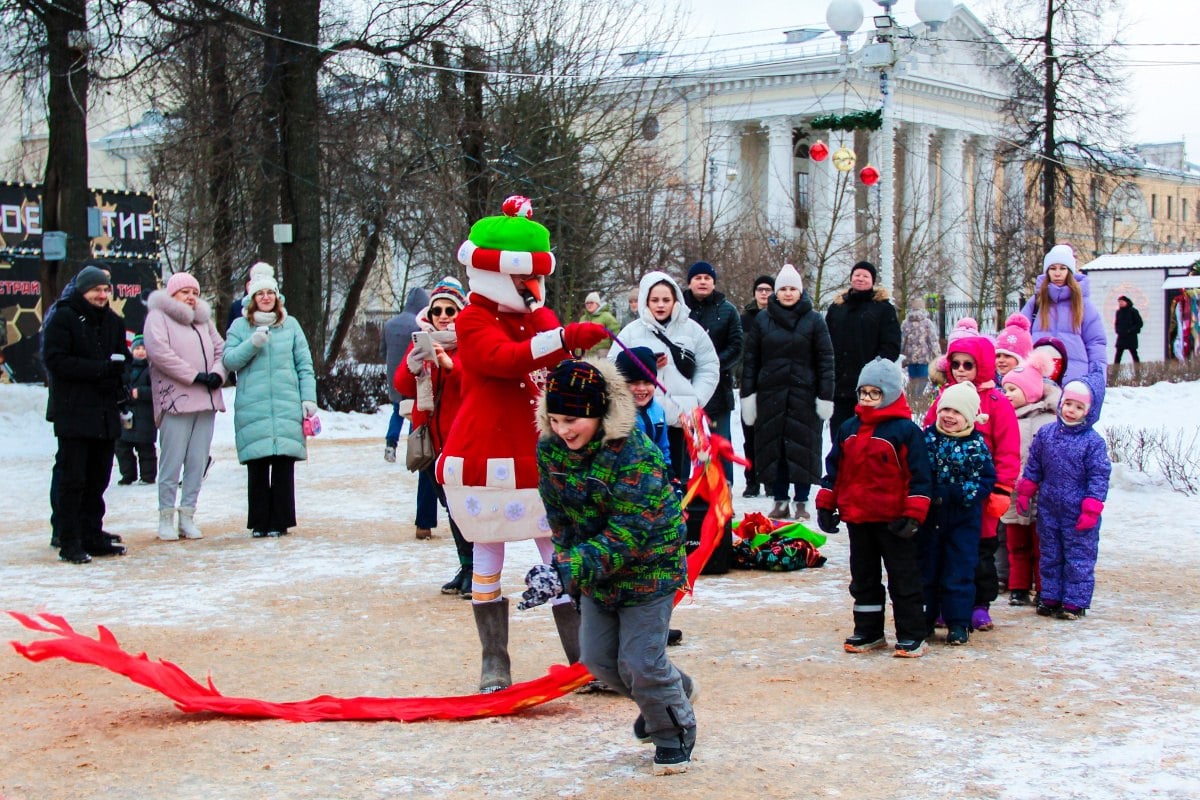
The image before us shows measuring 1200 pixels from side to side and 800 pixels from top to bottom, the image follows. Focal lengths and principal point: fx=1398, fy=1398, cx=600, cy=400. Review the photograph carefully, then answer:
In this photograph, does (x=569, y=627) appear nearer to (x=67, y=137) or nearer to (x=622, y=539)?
(x=622, y=539)

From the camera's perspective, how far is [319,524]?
11.2 metres

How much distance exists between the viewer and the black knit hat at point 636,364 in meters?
6.29

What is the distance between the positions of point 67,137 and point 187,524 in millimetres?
10963

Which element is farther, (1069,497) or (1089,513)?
(1069,497)

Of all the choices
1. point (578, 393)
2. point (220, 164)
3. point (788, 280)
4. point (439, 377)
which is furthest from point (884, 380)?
point (220, 164)

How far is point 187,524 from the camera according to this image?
10500 millimetres

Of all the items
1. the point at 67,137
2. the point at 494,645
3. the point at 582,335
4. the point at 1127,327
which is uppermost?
the point at 67,137

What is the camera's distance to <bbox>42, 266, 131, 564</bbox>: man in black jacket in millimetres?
9391

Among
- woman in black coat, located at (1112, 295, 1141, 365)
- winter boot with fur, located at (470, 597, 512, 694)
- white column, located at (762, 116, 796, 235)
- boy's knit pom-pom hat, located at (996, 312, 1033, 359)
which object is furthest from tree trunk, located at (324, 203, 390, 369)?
white column, located at (762, 116, 796, 235)

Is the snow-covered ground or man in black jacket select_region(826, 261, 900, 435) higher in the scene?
man in black jacket select_region(826, 261, 900, 435)

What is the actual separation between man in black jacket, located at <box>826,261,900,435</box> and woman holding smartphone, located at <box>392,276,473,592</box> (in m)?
3.78

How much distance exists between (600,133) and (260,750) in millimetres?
21702

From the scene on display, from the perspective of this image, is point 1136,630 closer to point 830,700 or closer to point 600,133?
point 830,700

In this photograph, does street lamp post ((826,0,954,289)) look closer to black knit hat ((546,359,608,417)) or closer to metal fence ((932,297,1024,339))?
black knit hat ((546,359,608,417))
